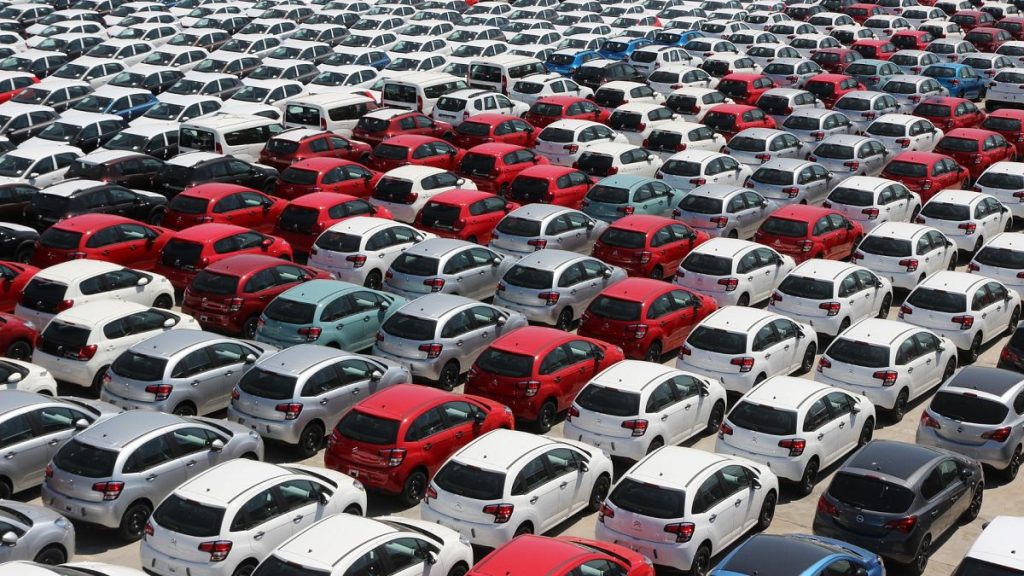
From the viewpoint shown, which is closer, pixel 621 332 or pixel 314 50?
pixel 621 332

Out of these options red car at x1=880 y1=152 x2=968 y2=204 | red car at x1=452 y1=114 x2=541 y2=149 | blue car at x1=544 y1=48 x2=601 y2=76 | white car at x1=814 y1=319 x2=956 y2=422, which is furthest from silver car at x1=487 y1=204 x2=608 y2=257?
blue car at x1=544 y1=48 x2=601 y2=76

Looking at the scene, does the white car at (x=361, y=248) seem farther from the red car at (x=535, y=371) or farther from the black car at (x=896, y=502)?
the black car at (x=896, y=502)

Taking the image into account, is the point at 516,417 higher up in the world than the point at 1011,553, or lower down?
lower down

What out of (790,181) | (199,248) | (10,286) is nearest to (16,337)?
(10,286)

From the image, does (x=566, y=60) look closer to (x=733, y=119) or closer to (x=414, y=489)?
(x=733, y=119)

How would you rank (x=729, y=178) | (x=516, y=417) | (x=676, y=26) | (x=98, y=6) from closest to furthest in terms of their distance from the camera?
(x=516, y=417) → (x=729, y=178) → (x=676, y=26) → (x=98, y=6)

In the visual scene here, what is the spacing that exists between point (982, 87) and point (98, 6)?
122 feet

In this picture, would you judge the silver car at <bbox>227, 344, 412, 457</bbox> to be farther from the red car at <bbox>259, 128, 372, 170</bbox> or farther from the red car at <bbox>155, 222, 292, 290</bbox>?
the red car at <bbox>259, 128, 372, 170</bbox>

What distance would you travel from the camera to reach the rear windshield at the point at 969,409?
61.9 ft

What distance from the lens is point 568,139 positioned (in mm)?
34500

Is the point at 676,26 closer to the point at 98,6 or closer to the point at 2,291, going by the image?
the point at 98,6

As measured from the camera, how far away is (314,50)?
46.8 metres

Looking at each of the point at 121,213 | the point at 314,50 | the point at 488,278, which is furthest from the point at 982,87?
the point at 121,213

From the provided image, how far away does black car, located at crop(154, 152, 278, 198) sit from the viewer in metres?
30.5
